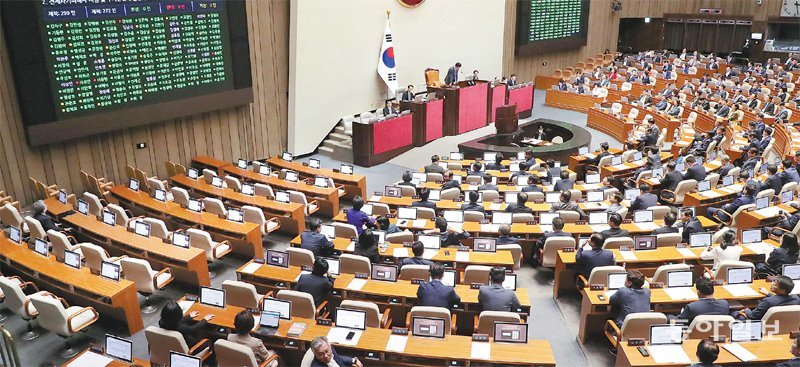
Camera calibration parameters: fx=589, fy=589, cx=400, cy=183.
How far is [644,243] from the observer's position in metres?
7.98

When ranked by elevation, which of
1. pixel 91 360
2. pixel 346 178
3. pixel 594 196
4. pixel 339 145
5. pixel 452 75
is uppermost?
pixel 452 75

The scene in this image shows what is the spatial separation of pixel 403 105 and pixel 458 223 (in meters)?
7.58

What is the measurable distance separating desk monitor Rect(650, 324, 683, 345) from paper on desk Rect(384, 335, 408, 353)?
2.35 m

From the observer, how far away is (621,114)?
61.0ft

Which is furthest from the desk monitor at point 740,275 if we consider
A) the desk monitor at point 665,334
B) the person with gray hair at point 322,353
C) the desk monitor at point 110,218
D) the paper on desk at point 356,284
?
the desk monitor at point 110,218

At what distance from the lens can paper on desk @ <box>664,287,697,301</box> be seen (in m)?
6.58

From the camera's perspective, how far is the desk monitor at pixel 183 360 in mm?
5164

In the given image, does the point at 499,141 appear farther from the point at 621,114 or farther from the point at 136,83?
the point at 136,83

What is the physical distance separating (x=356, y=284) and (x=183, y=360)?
2391mm

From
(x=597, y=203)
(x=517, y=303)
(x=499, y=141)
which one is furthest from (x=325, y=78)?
(x=517, y=303)

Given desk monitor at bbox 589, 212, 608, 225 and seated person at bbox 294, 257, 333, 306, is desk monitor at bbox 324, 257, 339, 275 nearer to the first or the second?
seated person at bbox 294, 257, 333, 306

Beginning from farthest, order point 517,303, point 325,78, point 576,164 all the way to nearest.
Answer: point 325,78 → point 576,164 → point 517,303

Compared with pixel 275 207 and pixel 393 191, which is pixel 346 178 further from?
pixel 275 207

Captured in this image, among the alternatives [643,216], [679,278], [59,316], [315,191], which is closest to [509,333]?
[679,278]
